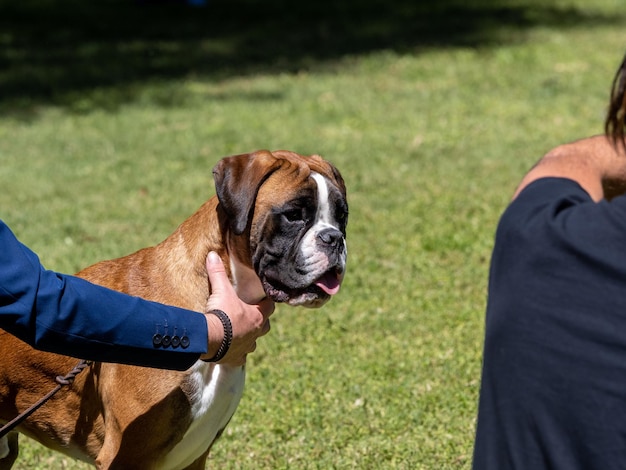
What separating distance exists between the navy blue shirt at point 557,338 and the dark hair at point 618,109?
0.23m

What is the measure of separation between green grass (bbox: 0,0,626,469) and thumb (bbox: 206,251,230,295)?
1653 mm

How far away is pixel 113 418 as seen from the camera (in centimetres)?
351

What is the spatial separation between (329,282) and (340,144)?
7.01 m

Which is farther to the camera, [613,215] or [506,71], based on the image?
[506,71]

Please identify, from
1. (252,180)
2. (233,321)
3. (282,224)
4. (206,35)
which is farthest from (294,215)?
(206,35)

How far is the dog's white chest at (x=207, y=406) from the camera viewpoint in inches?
139

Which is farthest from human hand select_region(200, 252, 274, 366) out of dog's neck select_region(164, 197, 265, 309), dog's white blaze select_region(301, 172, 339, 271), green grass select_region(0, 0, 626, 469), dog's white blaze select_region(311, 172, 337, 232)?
green grass select_region(0, 0, 626, 469)

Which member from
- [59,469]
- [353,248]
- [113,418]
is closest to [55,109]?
[353,248]

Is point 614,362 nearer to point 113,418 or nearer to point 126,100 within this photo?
point 113,418

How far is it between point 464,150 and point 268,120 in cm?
254

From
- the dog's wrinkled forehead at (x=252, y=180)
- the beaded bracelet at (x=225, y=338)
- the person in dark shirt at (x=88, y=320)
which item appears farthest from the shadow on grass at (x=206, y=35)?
the person in dark shirt at (x=88, y=320)

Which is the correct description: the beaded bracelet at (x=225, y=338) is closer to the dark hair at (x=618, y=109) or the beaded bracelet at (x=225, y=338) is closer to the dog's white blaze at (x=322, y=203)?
the dog's white blaze at (x=322, y=203)

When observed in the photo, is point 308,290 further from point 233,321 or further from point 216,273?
point 233,321

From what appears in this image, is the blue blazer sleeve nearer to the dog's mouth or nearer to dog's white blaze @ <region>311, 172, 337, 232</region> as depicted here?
the dog's mouth
